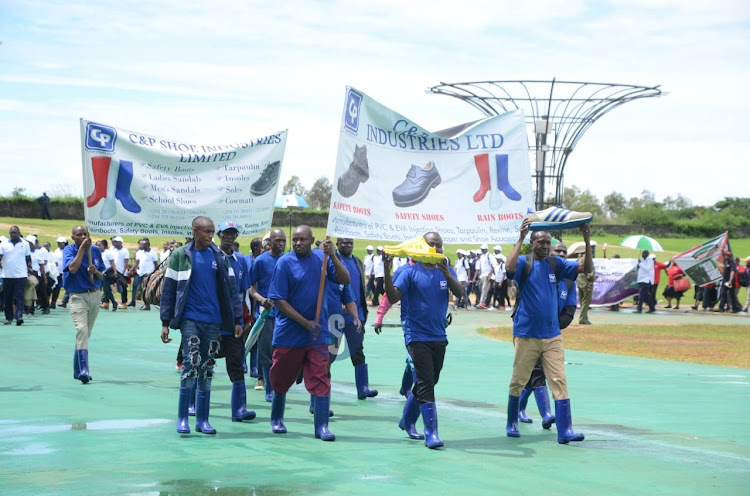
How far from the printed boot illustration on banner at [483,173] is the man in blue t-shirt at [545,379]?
118cm

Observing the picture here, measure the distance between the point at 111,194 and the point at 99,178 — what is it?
0.25 m

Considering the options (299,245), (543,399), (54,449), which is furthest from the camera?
(543,399)

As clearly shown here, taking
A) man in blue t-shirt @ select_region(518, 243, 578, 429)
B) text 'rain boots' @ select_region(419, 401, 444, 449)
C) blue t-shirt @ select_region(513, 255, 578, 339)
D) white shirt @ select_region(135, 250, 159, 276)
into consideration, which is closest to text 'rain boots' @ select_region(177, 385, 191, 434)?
text 'rain boots' @ select_region(419, 401, 444, 449)

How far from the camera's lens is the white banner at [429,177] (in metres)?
10.0

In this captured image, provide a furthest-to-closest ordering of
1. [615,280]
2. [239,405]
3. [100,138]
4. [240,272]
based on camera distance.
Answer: [615,280] < [100,138] < [240,272] < [239,405]

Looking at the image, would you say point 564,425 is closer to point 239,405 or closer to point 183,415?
point 239,405

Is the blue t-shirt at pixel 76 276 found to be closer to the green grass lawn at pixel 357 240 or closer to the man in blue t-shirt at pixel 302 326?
the man in blue t-shirt at pixel 302 326

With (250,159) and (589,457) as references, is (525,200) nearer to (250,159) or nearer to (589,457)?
(589,457)

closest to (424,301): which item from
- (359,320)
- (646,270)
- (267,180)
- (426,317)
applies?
(426,317)

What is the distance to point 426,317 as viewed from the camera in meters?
8.95

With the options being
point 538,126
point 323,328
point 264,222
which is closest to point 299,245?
point 323,328

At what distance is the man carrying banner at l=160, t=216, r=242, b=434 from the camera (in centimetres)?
909

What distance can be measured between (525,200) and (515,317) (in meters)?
1.40

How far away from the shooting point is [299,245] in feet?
29.8
